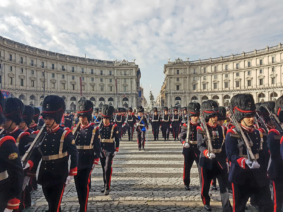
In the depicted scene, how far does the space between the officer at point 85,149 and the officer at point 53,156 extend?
653mm

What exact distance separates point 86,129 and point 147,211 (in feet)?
7.56

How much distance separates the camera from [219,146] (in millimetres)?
4375

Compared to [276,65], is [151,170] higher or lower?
lower

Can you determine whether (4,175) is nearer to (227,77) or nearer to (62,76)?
(62,76)

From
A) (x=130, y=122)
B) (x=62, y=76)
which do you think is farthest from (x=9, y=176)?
(x=62, y=76)

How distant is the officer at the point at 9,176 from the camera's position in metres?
2.53

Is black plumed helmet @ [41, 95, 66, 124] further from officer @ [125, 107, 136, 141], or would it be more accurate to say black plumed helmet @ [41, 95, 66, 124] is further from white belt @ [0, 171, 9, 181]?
officer @ [125, 107, 136, 141]

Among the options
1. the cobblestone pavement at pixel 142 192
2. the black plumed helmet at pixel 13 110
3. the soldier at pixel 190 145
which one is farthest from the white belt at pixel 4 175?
the soldier at pixel 190 145

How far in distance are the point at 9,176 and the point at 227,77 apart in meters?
72.3

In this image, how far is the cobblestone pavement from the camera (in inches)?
174

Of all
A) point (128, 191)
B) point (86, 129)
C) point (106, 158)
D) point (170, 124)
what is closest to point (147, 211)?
point (128, 191)

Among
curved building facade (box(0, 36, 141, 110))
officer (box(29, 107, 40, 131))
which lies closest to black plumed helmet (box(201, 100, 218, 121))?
officer (box(29, 107, 40, 131))

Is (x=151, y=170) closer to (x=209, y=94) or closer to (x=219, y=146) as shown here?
(x=219, y=146)

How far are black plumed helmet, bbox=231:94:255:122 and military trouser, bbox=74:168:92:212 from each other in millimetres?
3273
